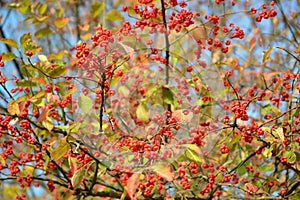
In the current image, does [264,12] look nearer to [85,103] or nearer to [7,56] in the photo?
[85,103]

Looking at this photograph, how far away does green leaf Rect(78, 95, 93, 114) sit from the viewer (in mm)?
2212

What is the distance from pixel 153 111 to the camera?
2660 mm

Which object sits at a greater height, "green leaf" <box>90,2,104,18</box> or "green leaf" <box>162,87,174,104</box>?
"green leaf" <box>90,2,104,18</box>

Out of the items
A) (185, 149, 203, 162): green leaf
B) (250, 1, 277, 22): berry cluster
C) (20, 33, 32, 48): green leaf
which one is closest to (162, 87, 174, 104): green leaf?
(185, 149, 203, 162): green leaf

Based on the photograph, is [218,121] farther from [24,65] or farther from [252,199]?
[24,65]

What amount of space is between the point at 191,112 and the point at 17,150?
1.36 m

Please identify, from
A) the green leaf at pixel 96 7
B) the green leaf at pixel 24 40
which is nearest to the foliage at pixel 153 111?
the green leaf at pixel 24 40

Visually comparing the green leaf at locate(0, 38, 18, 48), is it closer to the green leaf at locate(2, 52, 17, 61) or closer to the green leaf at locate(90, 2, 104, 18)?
the green leaf at locate(2, 52, 17, 61)

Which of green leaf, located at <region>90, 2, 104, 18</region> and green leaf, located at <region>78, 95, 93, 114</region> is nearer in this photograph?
green leaf, located at <region>78, 95, 93, 114</region>

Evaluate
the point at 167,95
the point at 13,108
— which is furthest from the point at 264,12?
the point at 13,108

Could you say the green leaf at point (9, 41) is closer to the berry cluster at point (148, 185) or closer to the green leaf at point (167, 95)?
the green leaf at point (167, 95)

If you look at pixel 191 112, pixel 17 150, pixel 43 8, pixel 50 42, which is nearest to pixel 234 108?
pixel 191 112

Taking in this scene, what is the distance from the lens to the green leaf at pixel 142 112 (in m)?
2.59

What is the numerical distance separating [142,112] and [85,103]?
49 centimetres
